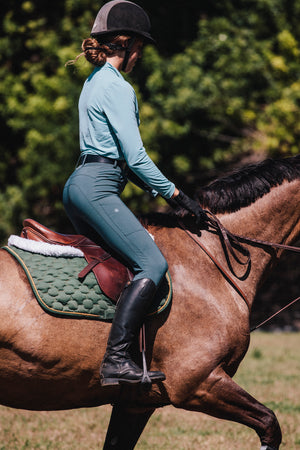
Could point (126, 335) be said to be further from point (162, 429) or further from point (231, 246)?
point (162, 429)

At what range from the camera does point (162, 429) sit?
19.9 feet

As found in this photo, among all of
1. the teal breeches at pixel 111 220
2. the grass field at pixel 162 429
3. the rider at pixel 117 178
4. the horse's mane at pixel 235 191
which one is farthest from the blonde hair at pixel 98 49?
the grass field at pixel 162 429

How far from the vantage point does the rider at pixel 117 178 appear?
343 cm

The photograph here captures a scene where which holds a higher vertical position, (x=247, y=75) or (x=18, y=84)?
(x=18, y=84)

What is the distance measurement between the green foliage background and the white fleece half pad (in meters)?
9.53

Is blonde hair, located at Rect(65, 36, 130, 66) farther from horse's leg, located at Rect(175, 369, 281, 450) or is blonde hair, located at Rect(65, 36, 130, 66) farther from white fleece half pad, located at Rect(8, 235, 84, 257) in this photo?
horse's leg, located at Rect(175, 369, 281, 450)

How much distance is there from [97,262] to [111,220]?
28 centimetres

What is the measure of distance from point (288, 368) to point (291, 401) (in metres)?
2.33

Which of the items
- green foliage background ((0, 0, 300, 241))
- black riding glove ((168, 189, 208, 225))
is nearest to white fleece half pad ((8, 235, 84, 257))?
black riding glove ((168, 189, 208, 225))

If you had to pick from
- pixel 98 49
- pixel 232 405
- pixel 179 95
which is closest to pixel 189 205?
pixel 98 49

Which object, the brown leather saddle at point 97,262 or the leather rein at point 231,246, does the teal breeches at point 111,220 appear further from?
the leather rein at point 231,246

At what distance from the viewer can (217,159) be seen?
48.2ft

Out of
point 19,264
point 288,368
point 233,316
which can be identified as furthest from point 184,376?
point 288,368

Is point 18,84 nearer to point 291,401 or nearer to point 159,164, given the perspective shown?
point 159,164
